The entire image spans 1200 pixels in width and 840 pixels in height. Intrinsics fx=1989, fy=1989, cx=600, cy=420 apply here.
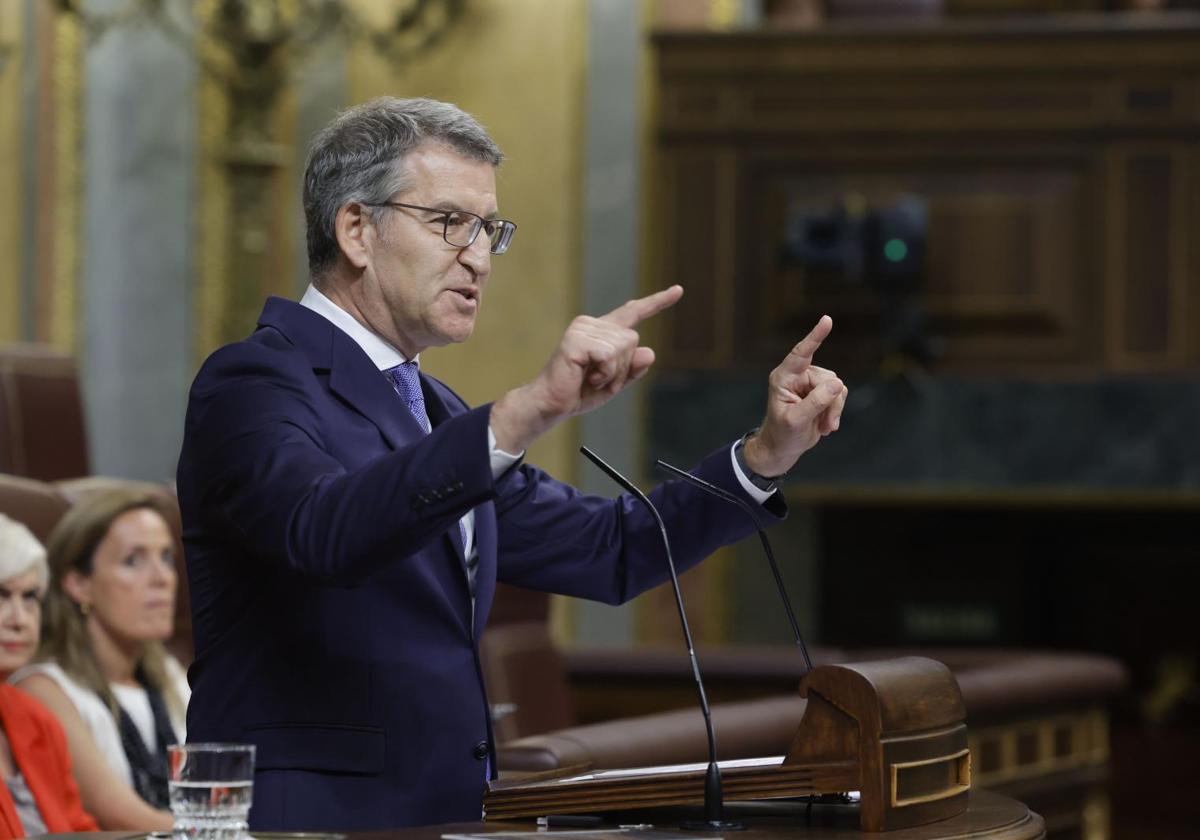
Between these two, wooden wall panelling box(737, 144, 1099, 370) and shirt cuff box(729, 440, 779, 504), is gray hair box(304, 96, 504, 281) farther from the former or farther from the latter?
wooden wall panelling box(737, 144, 1099, 370)

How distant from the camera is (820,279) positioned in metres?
6.25

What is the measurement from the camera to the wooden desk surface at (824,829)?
161 cm

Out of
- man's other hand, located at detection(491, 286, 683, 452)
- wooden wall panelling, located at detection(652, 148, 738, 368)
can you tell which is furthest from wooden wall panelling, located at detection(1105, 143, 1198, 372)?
man's other hand, located at detection(491, 286, 683, 452)

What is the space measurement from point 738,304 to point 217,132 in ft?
6.08

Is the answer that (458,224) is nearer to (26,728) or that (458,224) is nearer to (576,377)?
(576,377)

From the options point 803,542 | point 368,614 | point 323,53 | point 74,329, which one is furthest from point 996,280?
point 368,614

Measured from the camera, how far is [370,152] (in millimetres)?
1938

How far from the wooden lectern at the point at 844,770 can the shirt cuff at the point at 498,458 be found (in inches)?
10.9

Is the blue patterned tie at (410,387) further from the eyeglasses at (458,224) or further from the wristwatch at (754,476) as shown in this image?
the wristwatch at (754,476)

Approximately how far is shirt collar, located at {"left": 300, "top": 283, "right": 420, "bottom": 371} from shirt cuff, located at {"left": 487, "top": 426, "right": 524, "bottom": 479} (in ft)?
1.06

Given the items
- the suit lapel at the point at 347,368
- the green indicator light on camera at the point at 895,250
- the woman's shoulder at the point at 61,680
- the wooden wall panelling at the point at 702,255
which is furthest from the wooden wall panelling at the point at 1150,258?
the suit lapel at the point at 347,368

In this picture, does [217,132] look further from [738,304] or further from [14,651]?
[14,651]

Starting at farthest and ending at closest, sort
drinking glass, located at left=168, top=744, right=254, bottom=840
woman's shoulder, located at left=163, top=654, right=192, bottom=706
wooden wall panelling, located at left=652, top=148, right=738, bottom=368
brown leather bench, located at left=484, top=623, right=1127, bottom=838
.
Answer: wooden wall panelling, located at left=652, top=148, right=738, bottom=368, brown leather bench, located at left=484, top=623, right=1127, bottom=838, woman's shoulder, located at left=163, top=654, right=192, bottom=706, drinking glass, located at left=168, top=744, right=254, bottom=840

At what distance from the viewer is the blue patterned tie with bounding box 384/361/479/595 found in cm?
195
